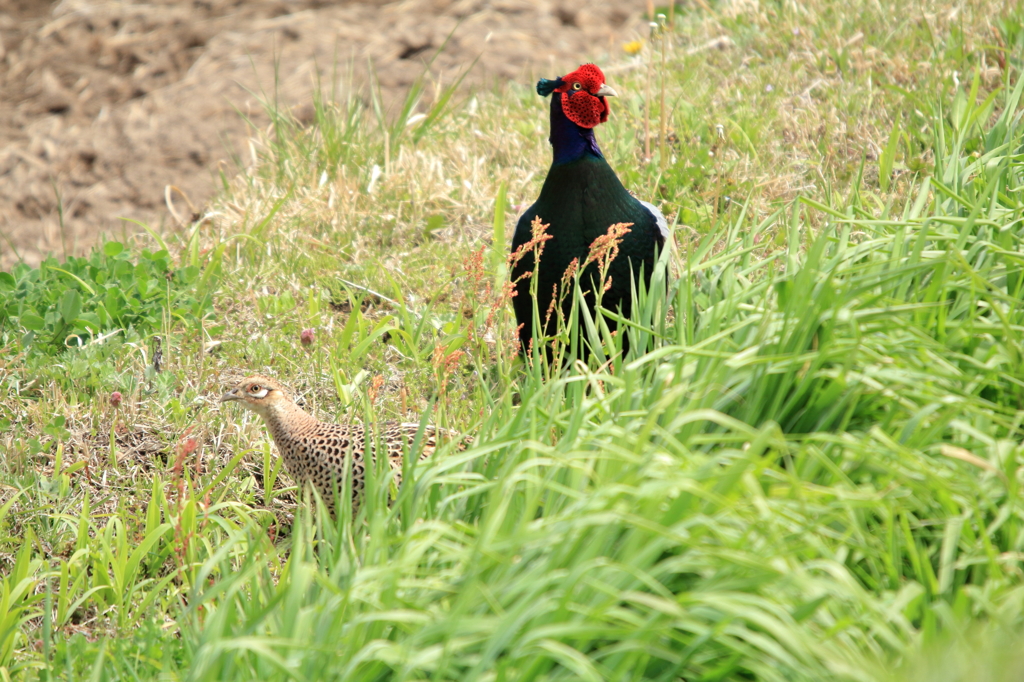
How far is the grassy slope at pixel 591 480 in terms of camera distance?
1663 millimetres

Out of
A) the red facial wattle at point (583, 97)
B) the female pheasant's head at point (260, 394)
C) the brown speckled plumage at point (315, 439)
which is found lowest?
the brown speckled plumage at point (315, 439)

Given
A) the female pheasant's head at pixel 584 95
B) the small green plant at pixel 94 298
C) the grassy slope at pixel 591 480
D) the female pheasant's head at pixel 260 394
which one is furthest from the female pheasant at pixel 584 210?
the small green plant at pixel 94 298

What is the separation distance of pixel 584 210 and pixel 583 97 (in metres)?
0.42

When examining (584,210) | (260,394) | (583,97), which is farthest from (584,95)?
(260,394)

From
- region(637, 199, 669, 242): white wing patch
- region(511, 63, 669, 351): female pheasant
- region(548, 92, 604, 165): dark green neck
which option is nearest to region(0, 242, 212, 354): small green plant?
region(511, 63, 669, 351): female pheasant

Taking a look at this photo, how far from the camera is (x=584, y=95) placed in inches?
134

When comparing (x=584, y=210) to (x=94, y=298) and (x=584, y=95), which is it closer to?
(x=584, y=95)

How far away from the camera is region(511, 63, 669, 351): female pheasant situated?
3.30m

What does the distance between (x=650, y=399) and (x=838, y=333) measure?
45 cm

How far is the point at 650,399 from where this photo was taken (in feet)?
7.26

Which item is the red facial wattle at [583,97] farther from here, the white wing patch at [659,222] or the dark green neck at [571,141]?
the white wing patch at [659,222]

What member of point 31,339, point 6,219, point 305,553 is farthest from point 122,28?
point 305,553

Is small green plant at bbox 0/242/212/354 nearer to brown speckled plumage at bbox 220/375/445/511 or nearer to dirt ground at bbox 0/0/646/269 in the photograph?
brown speckled plumage at bbox 220/375/445/511

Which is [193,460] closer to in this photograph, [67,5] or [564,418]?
[564,418]
